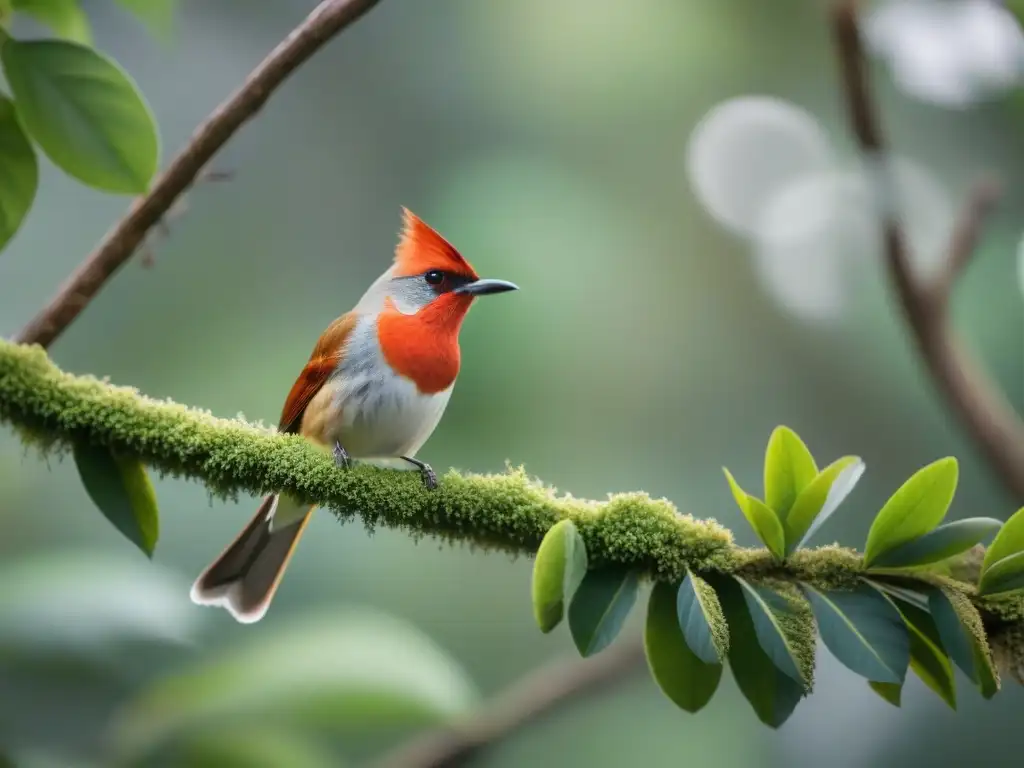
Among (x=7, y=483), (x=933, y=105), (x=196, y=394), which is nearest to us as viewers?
(x=7, y=483)

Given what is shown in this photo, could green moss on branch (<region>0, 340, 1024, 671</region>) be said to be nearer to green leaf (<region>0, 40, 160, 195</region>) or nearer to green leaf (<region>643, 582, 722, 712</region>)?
green leaf (<region>643, 582, 722, 712</region>)

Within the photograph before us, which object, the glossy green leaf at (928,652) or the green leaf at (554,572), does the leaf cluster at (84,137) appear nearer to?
the green leaf at (554,572)

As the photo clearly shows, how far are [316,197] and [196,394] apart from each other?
0.81m

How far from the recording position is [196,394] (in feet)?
8.48

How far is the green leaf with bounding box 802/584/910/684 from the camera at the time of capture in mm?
797

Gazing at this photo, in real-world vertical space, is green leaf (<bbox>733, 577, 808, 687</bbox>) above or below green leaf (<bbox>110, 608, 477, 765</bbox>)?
above

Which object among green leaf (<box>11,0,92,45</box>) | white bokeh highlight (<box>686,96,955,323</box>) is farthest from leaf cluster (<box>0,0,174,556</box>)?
white bokeh highlight (<box>686,96,955,323</box>)

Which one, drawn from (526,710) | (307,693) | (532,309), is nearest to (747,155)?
(532,309)

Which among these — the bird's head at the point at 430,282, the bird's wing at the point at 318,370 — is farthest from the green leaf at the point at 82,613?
the bird's head at the point at 430,282

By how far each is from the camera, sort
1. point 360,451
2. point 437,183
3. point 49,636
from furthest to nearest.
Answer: point 437,183
point 49,636
point 360,451

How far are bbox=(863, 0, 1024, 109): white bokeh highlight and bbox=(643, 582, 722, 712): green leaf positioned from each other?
2.28 m

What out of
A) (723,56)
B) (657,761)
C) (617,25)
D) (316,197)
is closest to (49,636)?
(316,197)

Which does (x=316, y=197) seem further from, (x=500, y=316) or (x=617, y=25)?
(x=617, y=25)

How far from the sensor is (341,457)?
1.04 meters
